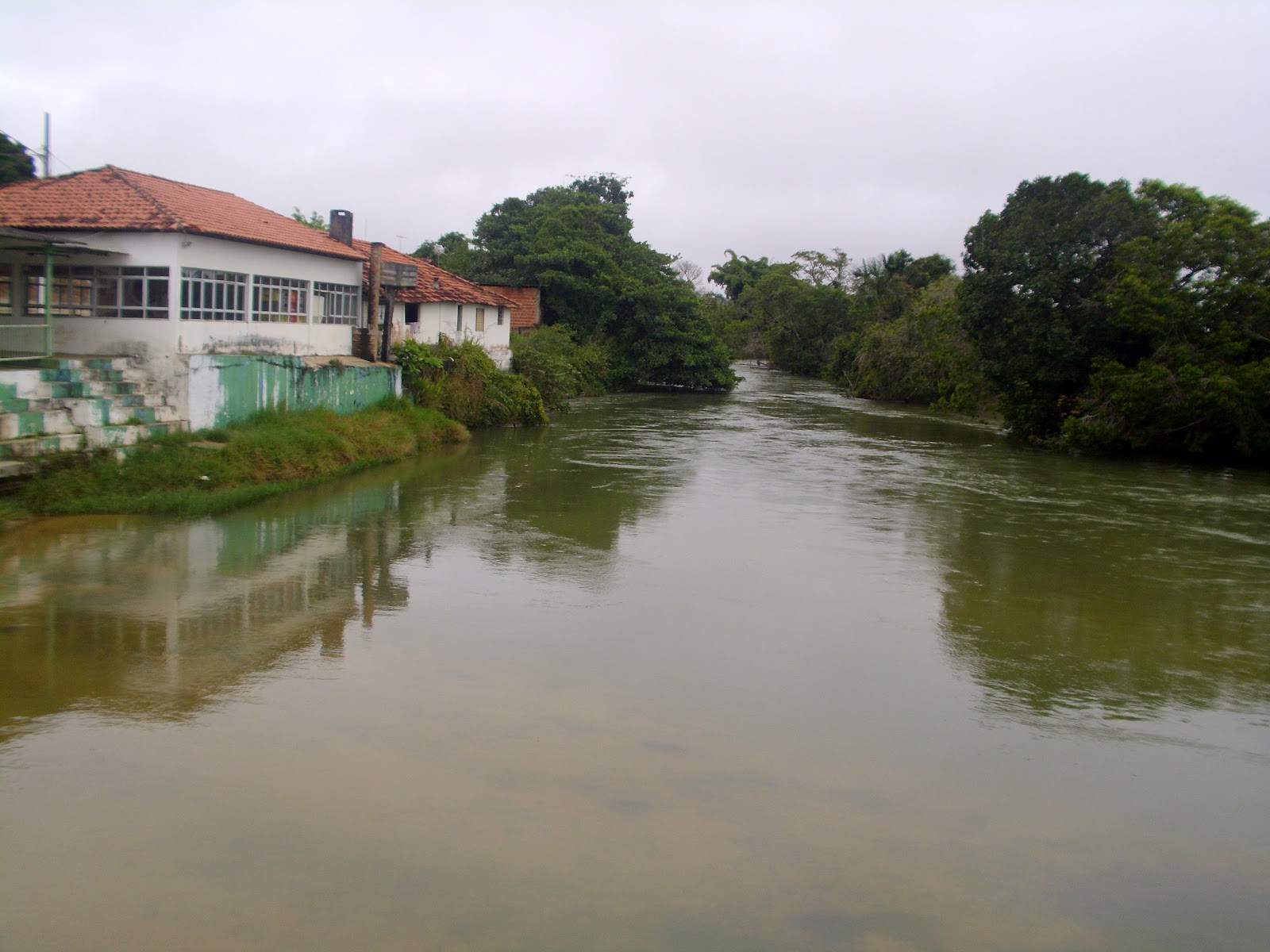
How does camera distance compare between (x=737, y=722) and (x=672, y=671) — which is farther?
(x=672, y=671)

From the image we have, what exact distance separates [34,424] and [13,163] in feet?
67.4

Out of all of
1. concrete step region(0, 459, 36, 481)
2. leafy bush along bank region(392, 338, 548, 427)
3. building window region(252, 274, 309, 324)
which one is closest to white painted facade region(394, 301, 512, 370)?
leafy bush along bank region(392, 338, 548, 427)

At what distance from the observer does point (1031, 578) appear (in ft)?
43.6

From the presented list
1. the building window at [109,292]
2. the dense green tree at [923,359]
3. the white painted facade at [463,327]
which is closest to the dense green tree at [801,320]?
the dense green tree at [923,359]

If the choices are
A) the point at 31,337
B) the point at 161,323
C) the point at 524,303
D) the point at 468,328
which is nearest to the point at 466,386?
the point at 468,328

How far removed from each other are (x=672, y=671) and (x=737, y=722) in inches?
47.7

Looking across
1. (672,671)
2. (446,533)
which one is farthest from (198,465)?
(672,671)

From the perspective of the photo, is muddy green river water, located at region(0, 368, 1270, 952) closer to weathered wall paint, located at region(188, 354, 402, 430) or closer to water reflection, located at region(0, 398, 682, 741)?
water reflection, located at region(0, 398, 682, 741)

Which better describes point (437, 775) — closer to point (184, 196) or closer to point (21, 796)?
point (21, 796)

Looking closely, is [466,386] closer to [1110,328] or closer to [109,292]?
[109,292]

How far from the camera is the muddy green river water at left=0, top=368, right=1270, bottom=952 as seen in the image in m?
5.67

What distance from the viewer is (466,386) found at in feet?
89.5

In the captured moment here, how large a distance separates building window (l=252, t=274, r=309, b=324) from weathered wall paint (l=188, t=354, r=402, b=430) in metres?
0.97

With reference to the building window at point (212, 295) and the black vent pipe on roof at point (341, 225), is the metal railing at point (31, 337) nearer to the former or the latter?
the building window at point (212, 295)
